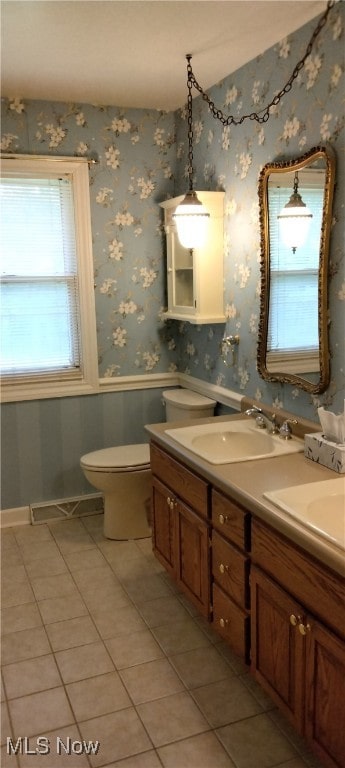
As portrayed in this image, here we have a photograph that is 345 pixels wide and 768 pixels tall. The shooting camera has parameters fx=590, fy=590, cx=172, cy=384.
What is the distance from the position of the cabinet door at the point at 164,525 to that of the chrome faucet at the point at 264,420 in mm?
489

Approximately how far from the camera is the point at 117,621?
2510mm

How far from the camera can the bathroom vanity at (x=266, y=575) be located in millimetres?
1513

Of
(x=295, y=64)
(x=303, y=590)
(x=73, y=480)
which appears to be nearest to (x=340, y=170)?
(x=295, y=64)

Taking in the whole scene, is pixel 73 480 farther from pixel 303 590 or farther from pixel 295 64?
pixel 295 64

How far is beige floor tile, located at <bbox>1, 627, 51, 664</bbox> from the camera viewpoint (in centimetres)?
229

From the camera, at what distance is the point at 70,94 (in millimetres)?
3033

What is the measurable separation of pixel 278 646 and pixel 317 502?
0.45 metres

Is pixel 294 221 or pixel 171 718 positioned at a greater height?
pixel 294 221

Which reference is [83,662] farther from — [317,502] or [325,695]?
[317,502]

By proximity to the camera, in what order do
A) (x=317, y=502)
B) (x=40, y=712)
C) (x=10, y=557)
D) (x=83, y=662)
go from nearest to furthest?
1. (x=317, y=502)
2. (x=40, y=712)
3. (x=83, y=662)
4. (x=10, y=557)

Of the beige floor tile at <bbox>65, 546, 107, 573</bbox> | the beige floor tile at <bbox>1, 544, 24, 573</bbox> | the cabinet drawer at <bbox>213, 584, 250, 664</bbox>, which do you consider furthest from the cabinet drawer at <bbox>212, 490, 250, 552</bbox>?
the beige floor tile at <bbox>1, 544, 24, 573</bbox>

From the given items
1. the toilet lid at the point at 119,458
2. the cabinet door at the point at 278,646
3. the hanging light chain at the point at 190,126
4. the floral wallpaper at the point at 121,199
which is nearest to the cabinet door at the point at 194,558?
the cabinet door at the point at 278,646

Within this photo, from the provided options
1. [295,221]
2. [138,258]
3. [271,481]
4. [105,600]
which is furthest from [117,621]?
[138,258]

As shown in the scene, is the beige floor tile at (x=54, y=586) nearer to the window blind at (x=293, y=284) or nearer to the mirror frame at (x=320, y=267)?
the mirror frame at (x=320, y=267)
